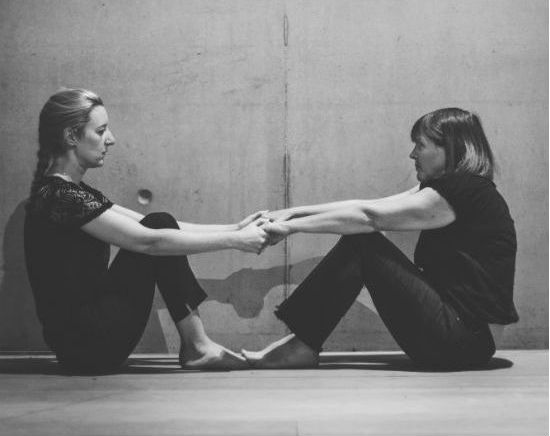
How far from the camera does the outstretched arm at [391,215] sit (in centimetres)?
313

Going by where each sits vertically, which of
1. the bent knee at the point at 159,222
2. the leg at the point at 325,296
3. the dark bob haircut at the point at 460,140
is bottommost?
the leg at the point at 325,296

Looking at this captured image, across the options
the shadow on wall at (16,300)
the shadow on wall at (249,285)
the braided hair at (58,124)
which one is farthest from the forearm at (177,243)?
the shadow on wall at (16,300)

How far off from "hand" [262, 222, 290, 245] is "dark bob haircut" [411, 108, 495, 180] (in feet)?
2.27

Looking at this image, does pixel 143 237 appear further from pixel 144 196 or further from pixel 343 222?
pixel 144 196

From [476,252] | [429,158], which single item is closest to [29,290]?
[429,158]

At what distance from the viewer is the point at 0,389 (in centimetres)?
277

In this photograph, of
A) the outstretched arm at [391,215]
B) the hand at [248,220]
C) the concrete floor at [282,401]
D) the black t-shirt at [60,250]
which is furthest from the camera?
the hand at [248,220]

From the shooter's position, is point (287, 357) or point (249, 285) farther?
point (249, 285)

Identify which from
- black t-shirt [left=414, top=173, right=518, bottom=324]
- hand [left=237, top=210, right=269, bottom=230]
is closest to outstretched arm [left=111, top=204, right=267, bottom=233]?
hand [left=237, top=210, right=269, bottom=230]

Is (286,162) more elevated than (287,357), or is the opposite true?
(286,162)

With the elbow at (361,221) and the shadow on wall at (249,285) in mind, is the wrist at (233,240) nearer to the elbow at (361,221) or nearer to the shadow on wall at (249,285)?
the elbow at (361,221)

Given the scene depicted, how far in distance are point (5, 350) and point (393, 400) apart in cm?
219

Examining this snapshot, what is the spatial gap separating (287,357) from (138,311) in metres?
0.62

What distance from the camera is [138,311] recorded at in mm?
3078
